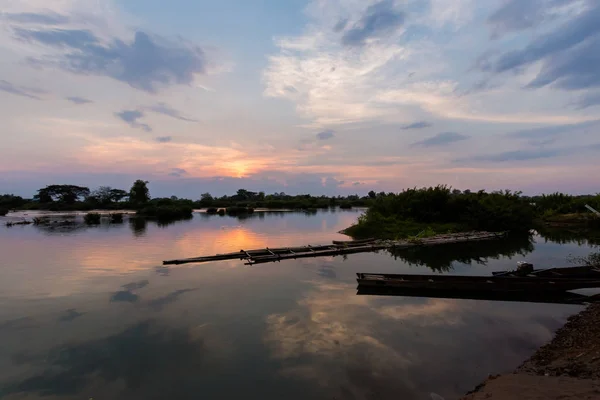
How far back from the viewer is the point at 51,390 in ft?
20.2

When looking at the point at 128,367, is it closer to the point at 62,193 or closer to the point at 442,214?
the point at 442,214

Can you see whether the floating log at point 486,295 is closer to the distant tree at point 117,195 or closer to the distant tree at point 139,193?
the distant tree at point 139,193

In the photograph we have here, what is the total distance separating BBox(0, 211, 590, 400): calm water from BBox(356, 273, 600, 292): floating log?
88cm

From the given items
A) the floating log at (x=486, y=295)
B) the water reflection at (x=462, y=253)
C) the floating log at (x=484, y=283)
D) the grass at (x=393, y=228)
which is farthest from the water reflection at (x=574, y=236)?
the floating log at (x=486, y=295)

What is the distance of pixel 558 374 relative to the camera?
546 centimetres

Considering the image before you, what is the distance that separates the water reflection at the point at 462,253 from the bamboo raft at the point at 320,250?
26.3 inches

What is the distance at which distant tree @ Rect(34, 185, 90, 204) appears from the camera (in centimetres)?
7319

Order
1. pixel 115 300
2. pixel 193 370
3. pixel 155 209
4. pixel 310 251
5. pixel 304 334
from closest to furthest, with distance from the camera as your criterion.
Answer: pixel 193 370 < pixel 304 334 < pixel 115 300 < pixel 310 251 < pixel 155 209

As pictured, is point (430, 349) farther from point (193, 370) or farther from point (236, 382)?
point (193, 370)

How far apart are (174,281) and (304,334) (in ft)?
22.7

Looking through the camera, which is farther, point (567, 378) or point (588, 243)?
point (588, 243)

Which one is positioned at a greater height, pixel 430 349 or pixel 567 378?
pixel 567 378

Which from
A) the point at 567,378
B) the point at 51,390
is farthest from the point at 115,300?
the point at 567,378

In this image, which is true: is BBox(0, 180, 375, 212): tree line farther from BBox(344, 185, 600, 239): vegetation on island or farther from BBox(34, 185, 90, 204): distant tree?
BBox(344, 185, 600, 239): vegetation on island
